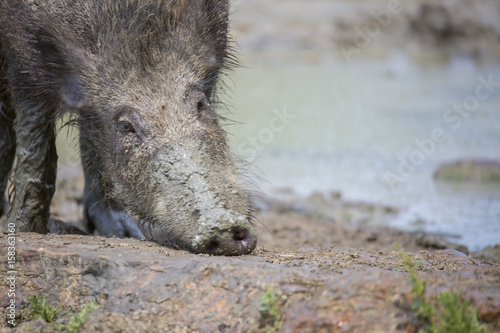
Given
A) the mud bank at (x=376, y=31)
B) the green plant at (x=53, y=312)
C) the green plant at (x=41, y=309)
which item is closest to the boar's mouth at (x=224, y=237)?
the green plant at (x=53, y=312)

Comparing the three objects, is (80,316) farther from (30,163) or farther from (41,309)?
(30,163)

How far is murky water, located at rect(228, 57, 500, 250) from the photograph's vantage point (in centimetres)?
726

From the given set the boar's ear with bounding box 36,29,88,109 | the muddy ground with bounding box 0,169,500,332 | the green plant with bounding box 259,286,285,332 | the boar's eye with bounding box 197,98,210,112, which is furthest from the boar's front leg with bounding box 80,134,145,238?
the green plant with bounding box 259,286,285,332

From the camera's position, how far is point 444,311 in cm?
244

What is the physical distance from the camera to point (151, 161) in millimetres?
3809

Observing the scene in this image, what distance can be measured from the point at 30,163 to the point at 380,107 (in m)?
9.03

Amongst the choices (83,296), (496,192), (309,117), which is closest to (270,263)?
(83,296)

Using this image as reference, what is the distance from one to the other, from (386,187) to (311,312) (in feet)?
18.8

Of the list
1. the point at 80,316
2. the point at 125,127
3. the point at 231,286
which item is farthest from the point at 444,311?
the point at 125,127

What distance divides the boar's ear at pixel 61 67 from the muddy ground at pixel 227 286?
1027 millimetres

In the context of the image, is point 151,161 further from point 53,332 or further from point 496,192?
point 496,192

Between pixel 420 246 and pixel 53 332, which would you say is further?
pixel 420 246

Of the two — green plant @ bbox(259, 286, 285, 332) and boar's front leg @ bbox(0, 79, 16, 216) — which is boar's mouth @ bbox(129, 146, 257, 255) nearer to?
green plant @ bbox(259, 286, 285, 332)

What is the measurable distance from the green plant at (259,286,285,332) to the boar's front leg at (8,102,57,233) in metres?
2.45
